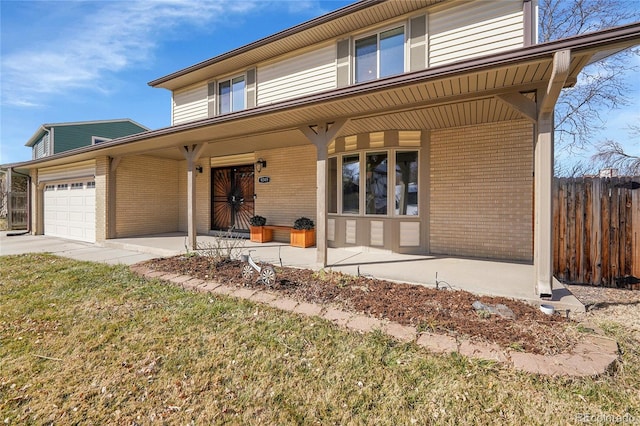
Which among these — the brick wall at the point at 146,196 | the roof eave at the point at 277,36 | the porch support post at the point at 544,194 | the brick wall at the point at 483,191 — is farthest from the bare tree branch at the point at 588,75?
the brick wall at the point at 146,196

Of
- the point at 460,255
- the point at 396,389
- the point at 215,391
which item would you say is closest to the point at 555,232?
the point at 460,255

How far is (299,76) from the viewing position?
8633 millimetres

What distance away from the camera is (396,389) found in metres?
2.20

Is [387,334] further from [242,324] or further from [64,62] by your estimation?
[64,62]

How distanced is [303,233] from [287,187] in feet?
6.17

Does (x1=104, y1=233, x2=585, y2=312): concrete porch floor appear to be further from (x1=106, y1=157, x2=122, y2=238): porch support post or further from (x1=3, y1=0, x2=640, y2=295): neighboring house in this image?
(x1=106, y1=157, x2=122, y2=238): porch support post

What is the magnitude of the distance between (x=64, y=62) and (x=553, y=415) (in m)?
13.1

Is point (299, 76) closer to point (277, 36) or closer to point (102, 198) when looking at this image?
point (277, 36)

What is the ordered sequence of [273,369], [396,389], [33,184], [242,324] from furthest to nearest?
1. [33,184]
2. [242,324]
3. [273,369]
4. [396,389]

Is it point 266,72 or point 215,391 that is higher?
point 266,72

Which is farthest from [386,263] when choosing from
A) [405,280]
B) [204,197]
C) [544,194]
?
[204,197]

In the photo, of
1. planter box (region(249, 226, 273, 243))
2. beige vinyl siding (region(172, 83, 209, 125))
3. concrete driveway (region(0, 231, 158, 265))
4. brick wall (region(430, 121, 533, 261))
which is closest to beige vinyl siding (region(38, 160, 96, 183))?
concrete driveway (region(0, 231, 158, 265))

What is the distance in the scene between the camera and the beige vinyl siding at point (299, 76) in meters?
8.12

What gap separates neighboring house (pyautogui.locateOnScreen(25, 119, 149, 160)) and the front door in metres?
15.3
